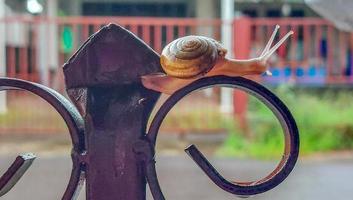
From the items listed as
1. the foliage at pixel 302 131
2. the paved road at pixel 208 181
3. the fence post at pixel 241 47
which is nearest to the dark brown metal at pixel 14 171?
the paved road at pixel 208 181

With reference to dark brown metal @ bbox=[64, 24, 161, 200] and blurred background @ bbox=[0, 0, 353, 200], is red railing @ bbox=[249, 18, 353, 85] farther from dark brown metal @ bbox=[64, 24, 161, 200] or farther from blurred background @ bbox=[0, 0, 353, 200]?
dark brown metal @ bbox=[64, 24, 161, 200]

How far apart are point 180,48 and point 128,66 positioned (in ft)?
0.15

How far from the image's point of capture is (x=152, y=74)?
462mm

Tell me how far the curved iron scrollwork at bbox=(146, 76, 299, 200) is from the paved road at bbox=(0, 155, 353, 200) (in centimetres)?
171

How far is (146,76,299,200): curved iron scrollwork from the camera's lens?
0.45 m

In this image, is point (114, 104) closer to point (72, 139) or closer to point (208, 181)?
point (72, 139)

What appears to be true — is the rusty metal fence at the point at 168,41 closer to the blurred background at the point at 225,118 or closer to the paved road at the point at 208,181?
the blurred background at the point at 225,118

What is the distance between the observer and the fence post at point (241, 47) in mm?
4395

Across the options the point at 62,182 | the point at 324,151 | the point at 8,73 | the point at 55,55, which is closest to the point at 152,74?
the point at 62,182

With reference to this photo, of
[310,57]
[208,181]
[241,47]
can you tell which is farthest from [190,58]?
[310,57]

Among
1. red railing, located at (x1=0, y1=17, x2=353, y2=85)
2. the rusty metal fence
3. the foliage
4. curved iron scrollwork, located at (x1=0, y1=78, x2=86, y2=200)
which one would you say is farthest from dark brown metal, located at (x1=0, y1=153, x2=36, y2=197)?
red railing, located at (x1=0, y1=17, x2=353, y2=85)

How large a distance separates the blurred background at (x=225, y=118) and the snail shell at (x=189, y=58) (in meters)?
1.86

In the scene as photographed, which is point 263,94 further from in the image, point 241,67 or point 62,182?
point 62,182

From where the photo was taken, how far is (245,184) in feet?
1.49
